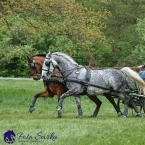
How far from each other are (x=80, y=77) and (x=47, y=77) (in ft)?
2.92

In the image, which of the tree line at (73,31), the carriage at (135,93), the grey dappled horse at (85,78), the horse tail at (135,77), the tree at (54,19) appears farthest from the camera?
the tree line at (73,31)

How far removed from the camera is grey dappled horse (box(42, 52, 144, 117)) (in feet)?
42.5

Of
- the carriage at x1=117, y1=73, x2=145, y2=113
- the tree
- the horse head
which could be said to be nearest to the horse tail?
the carriage at x1=117, y1=73, x2=145, y2=113

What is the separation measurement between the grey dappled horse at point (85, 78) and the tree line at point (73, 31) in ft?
13.5

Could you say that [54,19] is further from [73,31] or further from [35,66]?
[35,66]

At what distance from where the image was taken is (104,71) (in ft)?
43.6

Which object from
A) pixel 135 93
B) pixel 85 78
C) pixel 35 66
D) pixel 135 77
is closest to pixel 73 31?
pixel 35 66

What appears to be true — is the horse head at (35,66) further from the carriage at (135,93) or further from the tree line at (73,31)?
the tree line at (73,31)

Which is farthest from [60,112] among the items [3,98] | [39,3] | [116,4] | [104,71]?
[116,4]

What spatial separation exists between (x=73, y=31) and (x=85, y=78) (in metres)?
5.03

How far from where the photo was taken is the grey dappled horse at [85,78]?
12969 mm

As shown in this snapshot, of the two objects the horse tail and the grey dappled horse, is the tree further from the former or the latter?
the horse tail

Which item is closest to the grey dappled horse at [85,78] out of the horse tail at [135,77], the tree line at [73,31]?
the horse tail at [135,77]

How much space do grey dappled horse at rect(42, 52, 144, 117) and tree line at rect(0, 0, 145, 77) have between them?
411 cm
